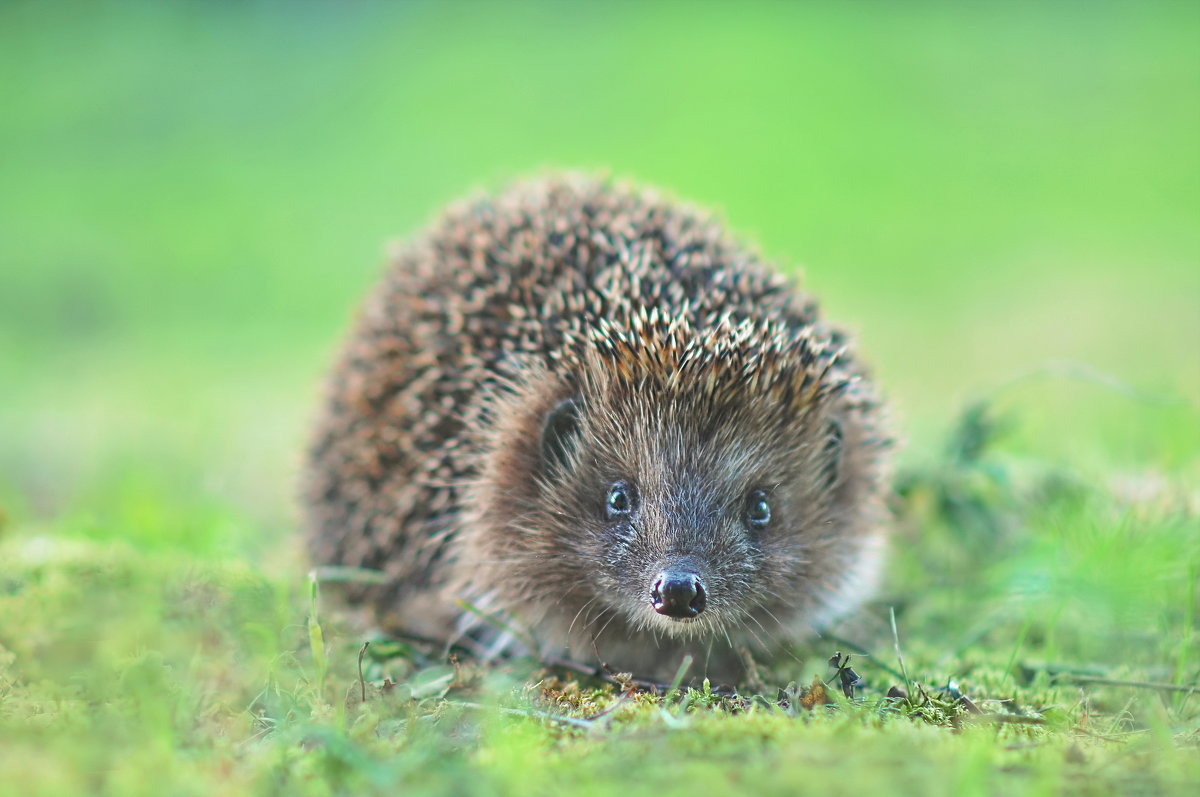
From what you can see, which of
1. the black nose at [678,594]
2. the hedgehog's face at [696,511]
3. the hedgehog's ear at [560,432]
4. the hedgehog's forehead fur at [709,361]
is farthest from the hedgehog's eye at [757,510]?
the hedgehog's ear at [560,432]

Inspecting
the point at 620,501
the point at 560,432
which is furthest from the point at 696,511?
the point at 560,432

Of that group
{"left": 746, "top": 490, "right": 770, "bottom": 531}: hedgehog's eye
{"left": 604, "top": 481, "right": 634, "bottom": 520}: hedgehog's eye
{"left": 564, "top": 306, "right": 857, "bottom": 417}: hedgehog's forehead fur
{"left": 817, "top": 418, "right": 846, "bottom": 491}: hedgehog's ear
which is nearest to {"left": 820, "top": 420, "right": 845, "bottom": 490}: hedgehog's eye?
{"left": 817, "top": 418, "right": 846, "bottom": 491}: hedgehog's ear

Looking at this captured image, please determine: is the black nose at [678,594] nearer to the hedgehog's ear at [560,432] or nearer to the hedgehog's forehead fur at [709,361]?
the hedgehog's forehead fur at [709,361]

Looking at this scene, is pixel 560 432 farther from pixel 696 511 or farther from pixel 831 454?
pixel 831 454

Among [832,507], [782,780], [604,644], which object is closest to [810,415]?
[832,507]

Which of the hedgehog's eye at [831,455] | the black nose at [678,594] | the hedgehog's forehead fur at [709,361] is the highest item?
the hedgehog's forehead fur at [709,361]

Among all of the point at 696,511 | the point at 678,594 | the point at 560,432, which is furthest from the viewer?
the point at 560,432

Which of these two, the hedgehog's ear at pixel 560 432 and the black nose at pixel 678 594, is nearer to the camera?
the black nose at pixel 678 594

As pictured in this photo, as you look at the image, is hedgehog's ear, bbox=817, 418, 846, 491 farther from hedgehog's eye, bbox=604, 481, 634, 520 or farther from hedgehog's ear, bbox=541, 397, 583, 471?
hedgehog's ear, bbox=541, 397, 583, 471
